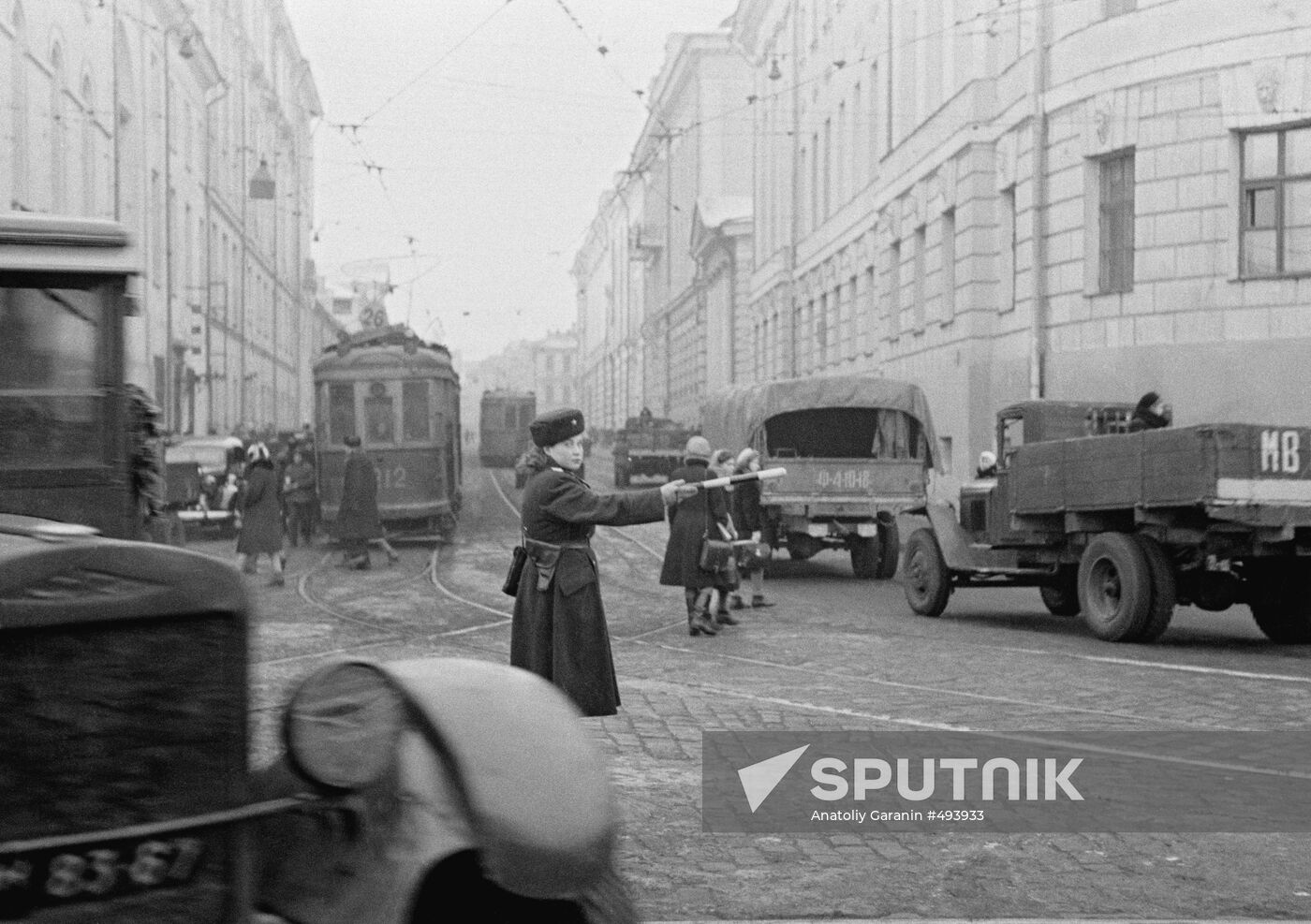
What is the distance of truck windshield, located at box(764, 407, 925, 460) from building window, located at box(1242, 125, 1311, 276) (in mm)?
5557

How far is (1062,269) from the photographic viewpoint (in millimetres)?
26219

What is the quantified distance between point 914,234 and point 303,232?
54.4m

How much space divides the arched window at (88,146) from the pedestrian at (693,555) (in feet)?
71.2

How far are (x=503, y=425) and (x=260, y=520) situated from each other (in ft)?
150

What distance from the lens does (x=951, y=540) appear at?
48.3ft

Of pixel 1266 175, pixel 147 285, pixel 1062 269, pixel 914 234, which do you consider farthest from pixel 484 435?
pixel 1266 175

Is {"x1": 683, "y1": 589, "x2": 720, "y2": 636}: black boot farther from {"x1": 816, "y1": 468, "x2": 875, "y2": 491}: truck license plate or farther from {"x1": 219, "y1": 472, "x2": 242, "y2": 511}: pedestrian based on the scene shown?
{"x1": 219, "y1": 472, "x2": 242, "y2": 511}: pedestrian

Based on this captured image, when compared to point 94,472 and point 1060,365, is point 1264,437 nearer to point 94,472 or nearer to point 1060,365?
point 94,472

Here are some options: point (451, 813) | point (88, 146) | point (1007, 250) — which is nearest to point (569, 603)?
point (451, 813)

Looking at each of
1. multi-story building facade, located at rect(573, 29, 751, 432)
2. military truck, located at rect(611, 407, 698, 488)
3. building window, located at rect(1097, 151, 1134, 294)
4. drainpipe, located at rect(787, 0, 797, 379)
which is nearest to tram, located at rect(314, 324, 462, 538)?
building window, located at rect(1097, 151, 1134, 294)

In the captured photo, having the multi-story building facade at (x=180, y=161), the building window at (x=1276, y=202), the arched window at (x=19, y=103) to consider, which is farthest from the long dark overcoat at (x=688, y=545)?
the arched window at (x=19, y=103)

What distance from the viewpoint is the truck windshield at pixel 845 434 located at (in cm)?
2100

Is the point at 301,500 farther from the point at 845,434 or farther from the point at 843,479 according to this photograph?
the point at 843,479

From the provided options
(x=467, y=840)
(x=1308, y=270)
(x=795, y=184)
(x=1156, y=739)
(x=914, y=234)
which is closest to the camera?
(x=467, y=840)
